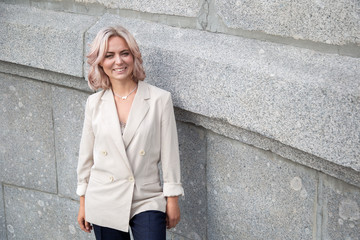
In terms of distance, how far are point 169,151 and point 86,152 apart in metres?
0.50

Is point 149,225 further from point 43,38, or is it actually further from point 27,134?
point 27,134

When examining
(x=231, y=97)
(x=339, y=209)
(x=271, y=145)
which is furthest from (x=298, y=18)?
(x=339, y=209)

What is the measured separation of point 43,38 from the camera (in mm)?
4332

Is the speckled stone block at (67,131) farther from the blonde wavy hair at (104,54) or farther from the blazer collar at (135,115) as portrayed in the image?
the blazer collar at (135,115)

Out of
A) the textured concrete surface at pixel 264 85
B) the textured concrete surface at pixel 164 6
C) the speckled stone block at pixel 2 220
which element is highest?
the textured concrete surface at pixel 164 6

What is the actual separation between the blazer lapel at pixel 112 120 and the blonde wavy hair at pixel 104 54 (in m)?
0.07

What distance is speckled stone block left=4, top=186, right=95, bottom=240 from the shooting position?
493cm

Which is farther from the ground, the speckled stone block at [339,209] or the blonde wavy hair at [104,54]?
the blonde wavy hair at [104,54]

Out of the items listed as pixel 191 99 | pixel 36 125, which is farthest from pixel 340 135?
pixel 36 125

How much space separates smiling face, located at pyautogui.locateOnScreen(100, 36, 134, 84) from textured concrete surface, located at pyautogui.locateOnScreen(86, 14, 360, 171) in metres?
0.29

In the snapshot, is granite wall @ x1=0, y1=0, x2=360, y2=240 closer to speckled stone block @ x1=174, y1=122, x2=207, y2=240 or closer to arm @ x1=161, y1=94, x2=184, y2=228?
speckled stone block @ x1=174, y1=122, x2=207, y2=240

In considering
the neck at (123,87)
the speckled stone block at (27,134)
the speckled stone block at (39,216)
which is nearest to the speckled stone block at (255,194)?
the neck at (123,87)

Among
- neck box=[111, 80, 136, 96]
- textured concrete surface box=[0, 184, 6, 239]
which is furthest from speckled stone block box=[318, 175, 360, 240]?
textured concrete surface box=[0, 184, 6, 239]

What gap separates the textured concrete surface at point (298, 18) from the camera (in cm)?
290
